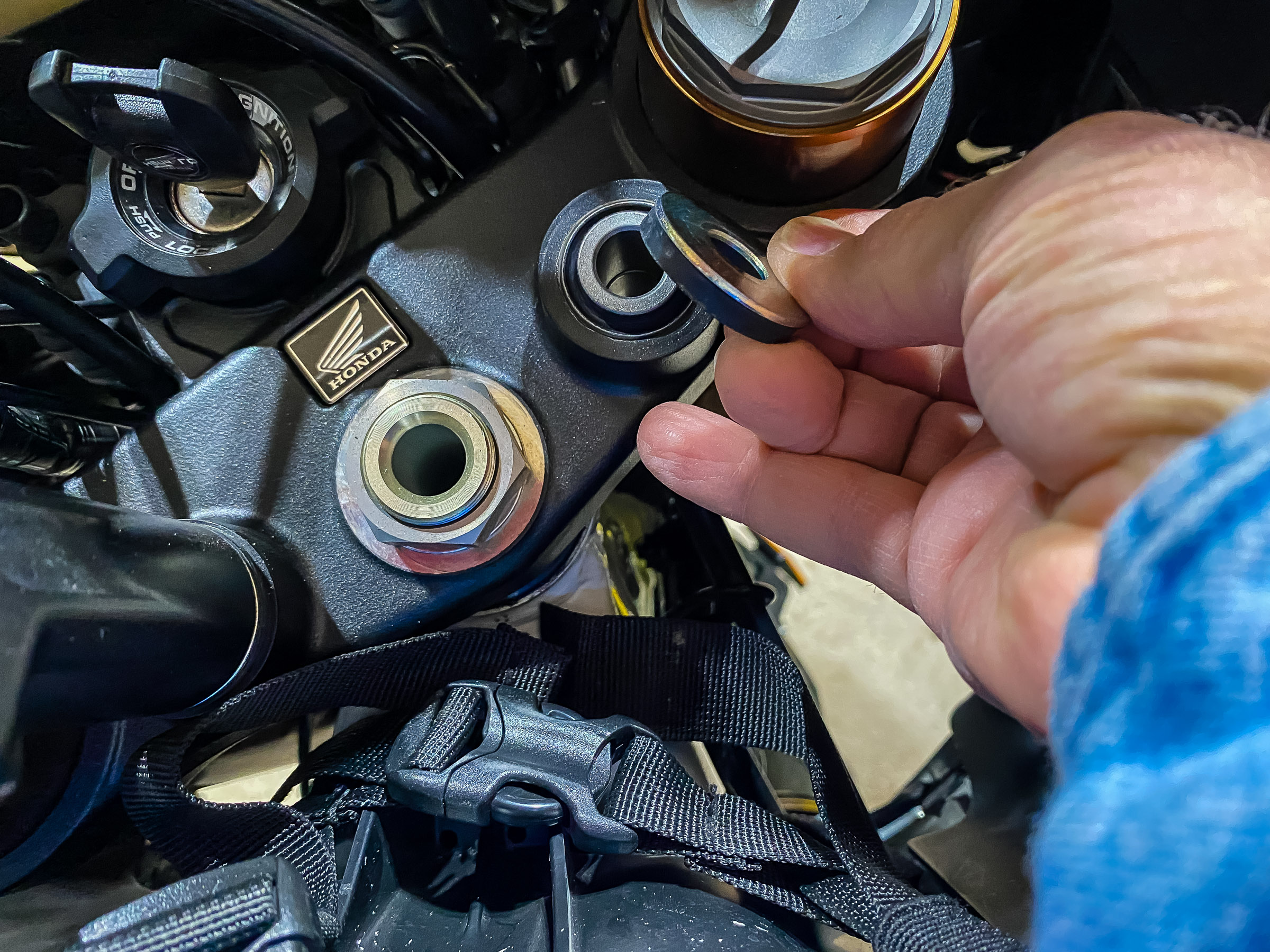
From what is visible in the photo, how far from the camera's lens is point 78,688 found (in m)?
0.40

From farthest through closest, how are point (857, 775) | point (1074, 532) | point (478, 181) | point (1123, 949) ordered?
point (857, 775) → point (478, 181) → point (1074, 532) → point (1123, 949)

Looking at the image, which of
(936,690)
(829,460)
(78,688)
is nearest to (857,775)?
(936,690)

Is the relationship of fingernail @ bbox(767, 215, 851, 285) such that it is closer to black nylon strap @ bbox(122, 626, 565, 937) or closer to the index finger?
the index finger

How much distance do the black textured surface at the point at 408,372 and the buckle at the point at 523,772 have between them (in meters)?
0.13

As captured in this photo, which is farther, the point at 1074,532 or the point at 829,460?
the point at 829,460

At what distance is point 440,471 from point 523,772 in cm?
25

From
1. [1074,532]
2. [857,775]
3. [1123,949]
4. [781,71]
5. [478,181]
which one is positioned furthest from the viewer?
[857,775]

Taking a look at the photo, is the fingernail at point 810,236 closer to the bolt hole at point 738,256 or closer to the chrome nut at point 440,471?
the bolt hole at point 738,256

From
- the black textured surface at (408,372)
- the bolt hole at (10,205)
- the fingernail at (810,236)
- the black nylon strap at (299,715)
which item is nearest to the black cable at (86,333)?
the black textured surface at (408,372)

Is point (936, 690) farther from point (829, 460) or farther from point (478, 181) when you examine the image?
point (478, 181)

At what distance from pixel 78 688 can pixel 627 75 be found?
0.57 meters

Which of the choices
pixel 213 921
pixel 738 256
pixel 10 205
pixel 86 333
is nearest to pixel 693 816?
pixel 213 921

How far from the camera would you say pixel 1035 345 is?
41 cm

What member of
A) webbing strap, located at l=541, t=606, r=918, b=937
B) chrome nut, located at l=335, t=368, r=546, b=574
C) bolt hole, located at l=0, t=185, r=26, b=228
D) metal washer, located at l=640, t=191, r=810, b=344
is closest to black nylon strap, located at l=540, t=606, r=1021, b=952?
webbing strap, located at l=541, t=606, r=918, b=937
